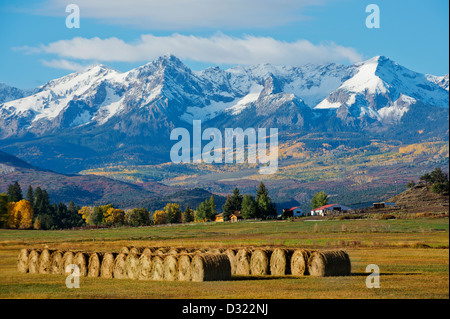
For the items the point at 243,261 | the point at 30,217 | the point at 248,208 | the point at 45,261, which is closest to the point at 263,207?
the point at 248,208

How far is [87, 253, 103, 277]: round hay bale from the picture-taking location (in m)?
45.8

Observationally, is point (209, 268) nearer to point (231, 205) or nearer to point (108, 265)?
point (108, 265)

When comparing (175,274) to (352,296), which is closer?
(352,296)

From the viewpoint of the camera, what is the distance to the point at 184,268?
41.4 meters

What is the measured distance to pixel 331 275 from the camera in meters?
42.9

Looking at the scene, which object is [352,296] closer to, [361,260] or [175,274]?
[175,274]

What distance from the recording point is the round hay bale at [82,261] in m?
46.5

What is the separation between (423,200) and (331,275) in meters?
112

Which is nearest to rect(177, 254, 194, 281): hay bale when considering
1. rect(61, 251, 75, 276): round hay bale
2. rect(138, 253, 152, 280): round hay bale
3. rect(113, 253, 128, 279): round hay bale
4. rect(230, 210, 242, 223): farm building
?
rect(138, 253, 152, 280): round hay bale

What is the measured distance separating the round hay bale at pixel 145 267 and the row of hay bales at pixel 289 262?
6823mm

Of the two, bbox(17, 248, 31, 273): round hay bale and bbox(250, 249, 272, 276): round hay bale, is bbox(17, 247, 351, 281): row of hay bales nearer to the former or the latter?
bbox(250, 249, 272, 276): round hay bale

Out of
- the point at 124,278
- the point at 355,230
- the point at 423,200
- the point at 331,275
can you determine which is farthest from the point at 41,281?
the point at 423,200

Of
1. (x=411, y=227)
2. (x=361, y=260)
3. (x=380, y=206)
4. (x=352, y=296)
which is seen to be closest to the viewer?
(x=352, y=296)
